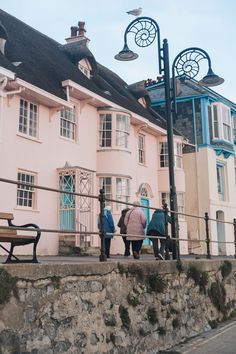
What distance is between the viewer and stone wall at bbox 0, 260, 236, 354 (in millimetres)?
4656

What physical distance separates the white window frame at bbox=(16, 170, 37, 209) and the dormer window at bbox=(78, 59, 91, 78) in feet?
24.1

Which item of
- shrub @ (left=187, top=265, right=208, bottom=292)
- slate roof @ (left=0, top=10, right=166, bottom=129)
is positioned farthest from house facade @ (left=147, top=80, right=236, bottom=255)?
shrub @ (left=187, top=265, right=208, bottom=292)

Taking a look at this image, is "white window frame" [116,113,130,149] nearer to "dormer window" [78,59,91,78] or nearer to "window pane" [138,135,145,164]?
"window pane" [138,135,145,164]

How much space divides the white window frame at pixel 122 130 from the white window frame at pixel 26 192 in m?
5.09

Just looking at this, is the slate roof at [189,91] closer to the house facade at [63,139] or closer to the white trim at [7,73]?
the house facade at [63,139]

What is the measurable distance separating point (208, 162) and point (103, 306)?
1958 cm

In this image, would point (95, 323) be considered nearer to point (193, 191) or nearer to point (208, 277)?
point (208, 277)

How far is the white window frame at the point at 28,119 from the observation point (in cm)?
1537

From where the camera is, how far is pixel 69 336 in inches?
207

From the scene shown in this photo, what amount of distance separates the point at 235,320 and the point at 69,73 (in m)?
12.2

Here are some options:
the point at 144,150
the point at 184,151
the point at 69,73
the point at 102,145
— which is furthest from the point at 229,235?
the point at 69,73

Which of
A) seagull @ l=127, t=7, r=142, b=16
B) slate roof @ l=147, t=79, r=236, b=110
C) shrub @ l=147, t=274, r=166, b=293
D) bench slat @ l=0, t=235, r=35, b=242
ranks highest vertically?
slate roof @ l=147, t=79, r=236, b=110

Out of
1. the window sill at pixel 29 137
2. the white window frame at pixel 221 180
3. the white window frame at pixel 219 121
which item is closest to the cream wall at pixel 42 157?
the window sill at pixel 29 137

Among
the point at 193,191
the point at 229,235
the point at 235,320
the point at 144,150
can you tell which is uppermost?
the point at 144,150
